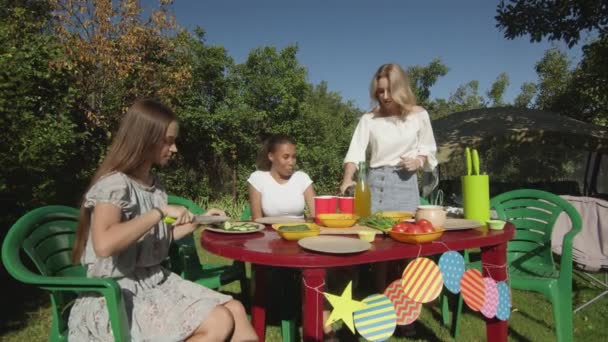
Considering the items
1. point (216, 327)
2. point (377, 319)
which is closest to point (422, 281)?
point (377, 319)

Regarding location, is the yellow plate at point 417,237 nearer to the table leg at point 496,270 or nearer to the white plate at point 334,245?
the white plate at point 334,245

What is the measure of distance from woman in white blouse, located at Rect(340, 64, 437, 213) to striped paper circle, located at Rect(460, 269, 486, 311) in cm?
102

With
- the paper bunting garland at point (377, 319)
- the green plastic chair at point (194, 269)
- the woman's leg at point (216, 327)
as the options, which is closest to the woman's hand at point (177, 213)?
the woman's leg at point (216, 327)

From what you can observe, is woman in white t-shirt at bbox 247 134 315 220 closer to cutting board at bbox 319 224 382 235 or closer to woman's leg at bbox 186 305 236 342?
cutting board at bbox 319 224 382 235

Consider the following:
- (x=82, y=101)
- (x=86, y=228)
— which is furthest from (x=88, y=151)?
(x=86, y=228)

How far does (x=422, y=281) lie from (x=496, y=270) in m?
0.60

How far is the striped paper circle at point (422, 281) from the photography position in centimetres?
154

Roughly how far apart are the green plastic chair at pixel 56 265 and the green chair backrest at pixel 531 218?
8.57 ft

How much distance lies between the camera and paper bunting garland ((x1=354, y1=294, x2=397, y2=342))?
1.49m

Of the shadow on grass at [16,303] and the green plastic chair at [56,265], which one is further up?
the green plastic chair at [56,265]

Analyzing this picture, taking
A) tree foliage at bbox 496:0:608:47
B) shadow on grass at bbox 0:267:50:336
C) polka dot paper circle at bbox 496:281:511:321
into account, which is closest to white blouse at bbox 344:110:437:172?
polka dot paper circle at bbox 496:281:511:321

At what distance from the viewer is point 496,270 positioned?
6.27ft

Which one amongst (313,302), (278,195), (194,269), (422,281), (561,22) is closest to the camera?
(313,302)

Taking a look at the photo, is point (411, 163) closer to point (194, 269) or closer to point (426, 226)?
point (426, 226)
